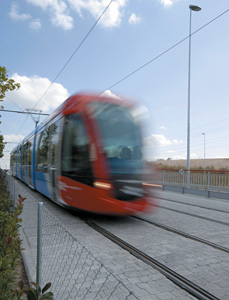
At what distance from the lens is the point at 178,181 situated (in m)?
17.1

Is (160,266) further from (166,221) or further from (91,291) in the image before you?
(166,221)

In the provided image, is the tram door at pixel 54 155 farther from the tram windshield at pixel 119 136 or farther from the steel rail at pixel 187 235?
the steel rail at pixel 187 235

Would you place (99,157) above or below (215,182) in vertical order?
above

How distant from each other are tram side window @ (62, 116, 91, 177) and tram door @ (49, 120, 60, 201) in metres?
0.68

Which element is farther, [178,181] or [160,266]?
[178,181]

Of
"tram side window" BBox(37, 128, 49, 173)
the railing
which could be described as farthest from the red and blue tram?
the railing

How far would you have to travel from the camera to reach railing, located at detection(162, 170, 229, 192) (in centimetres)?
1365

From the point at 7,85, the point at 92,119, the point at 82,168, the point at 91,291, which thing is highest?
the point at 7,85

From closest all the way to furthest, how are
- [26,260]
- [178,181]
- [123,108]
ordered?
1. [26,260]
2. [123,108]
3. [178,181]

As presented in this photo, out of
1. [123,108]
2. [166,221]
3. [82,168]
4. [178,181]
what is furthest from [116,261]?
[178,181]

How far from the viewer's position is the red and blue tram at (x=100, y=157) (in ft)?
20.3

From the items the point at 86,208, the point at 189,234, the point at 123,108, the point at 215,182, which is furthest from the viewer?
the point at 215,182

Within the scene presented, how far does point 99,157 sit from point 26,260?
2.83 m

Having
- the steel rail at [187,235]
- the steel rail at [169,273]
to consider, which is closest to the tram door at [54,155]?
the steel rail at [187,235]
